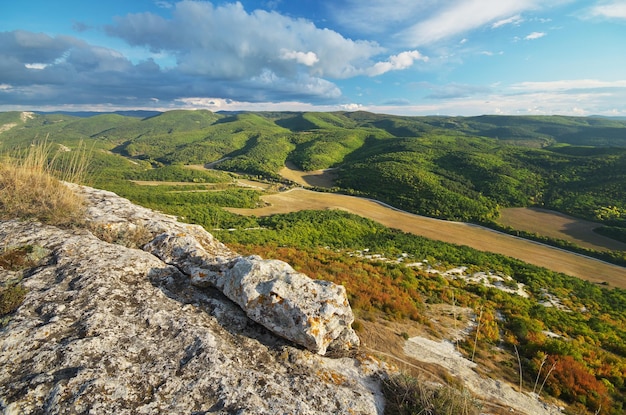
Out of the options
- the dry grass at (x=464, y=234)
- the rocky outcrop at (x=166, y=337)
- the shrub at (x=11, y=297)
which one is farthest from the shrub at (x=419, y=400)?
the dry grass at (x=464, y=234)

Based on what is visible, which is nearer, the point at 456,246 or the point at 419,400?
the point at 419,400

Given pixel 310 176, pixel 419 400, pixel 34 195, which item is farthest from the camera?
pixel 310 176

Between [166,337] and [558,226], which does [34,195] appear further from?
[558,226]

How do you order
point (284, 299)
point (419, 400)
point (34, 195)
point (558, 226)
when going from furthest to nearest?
point (558, 226), point (34, 195), point (284, 299), point (419, 400)

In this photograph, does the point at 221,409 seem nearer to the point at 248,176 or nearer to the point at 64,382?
the point at 64,382

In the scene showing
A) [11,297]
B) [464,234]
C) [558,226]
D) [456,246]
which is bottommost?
[464,234]

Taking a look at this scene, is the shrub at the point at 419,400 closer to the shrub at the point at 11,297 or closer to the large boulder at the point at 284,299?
the large boulder at the point at 284,299

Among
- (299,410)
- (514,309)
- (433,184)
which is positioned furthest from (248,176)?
(299,410)

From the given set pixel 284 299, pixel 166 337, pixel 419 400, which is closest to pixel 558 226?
pixel 419 400
